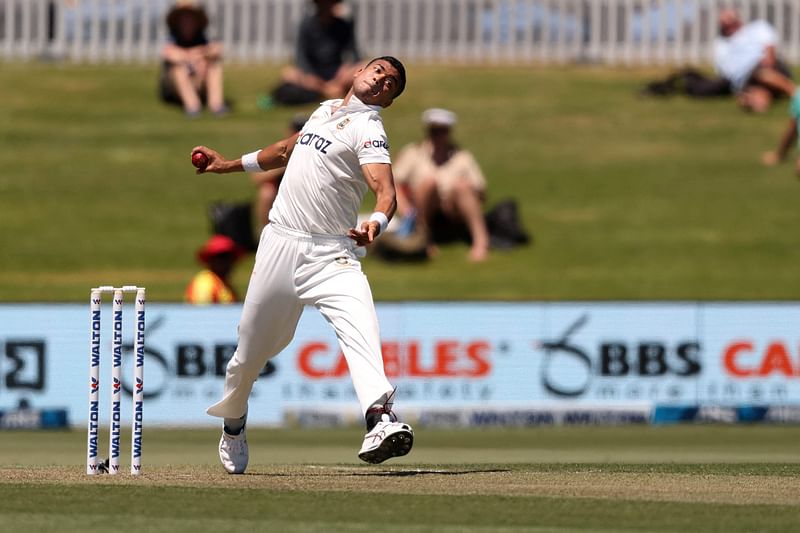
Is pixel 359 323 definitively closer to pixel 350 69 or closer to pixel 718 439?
pixel 718 439

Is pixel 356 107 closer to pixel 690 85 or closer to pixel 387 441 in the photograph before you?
pixel 387 441

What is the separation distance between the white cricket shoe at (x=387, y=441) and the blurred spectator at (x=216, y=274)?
586 cm

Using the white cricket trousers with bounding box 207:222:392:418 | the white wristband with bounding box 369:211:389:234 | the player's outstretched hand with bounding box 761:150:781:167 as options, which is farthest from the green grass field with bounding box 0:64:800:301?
the white wristband with bounding box 369:211:389:234

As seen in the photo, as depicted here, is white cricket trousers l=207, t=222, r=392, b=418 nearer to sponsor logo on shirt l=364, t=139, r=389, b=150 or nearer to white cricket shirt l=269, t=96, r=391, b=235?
white cricket shirt l=269, t=96, r=391, b=235

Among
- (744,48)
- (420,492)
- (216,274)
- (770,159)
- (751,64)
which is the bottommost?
(216,274)

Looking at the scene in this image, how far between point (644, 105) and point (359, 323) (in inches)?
538

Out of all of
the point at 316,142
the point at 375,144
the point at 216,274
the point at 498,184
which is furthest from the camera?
the point at 498,184

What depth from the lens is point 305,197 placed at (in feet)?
24.6

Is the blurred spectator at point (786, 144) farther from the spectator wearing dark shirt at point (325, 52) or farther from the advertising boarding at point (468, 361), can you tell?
the spectator wearing dark shirt at point (325, 52)

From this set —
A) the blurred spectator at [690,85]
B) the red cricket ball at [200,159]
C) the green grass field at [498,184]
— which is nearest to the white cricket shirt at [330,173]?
the red cricket ball at [200,159]

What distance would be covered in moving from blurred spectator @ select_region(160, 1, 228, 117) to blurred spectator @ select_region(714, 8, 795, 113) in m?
5.95

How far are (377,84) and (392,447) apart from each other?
1678 millimetres

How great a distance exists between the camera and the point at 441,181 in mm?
16609

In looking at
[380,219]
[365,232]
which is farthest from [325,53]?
[365,232]
